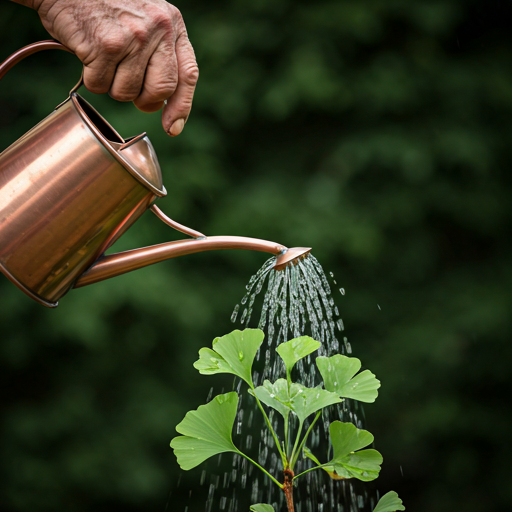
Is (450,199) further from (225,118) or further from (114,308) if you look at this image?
(114,308)

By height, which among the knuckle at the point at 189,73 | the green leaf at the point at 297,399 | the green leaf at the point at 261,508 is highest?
the knuckle at the point at 189,73

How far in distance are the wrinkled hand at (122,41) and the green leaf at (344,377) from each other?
1.07 feet

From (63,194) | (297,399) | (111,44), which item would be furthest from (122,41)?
(297,399)

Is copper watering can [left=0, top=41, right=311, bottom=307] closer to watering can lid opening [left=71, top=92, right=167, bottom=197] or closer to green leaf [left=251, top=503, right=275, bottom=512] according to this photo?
watering can lid opening [left=71, top=92, right=167, bottom=197]

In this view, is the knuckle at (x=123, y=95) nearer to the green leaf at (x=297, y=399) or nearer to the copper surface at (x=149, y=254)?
the copper surface at (x=149, y=254)

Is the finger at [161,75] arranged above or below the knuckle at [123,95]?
above

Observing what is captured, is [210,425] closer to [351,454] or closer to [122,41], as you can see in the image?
[351,454]

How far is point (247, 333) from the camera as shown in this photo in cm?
55

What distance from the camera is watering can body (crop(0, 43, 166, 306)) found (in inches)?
18.7

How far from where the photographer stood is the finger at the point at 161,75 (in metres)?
0.49

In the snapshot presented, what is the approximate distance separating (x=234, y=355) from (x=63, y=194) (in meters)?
0.24

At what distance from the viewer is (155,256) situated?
0.53m

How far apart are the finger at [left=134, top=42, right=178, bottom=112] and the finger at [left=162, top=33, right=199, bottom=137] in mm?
18

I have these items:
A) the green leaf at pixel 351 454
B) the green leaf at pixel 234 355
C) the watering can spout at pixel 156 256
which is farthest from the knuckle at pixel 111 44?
the green leaf at pixel 351 454
